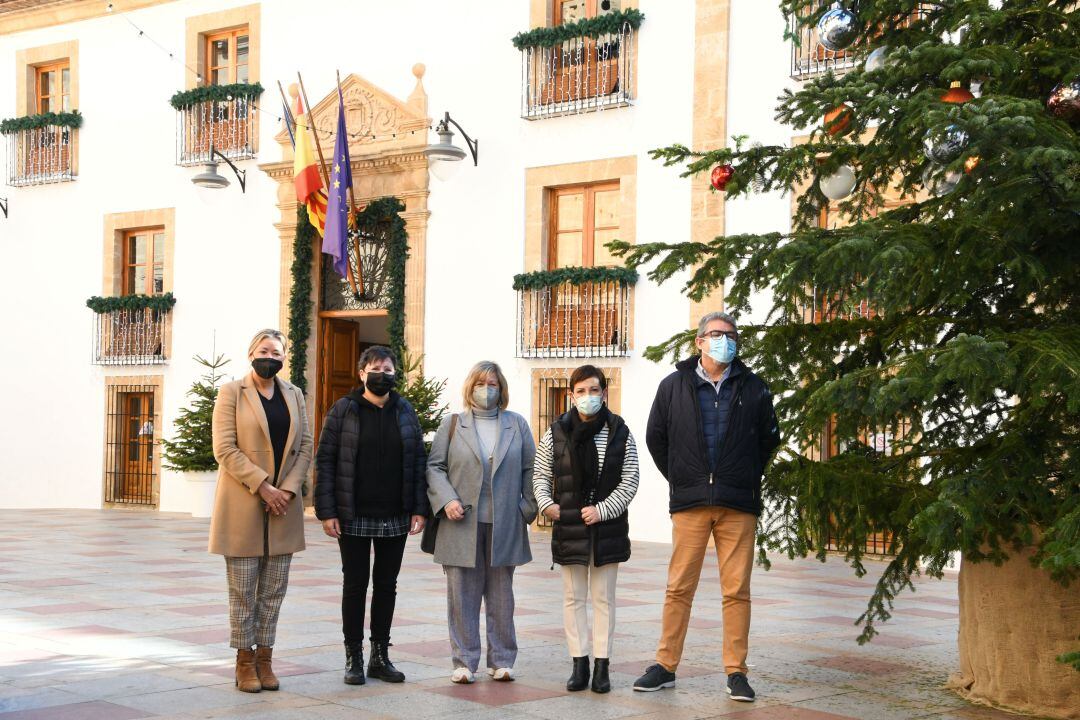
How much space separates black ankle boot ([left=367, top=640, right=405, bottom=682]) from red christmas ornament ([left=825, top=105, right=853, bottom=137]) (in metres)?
3.12

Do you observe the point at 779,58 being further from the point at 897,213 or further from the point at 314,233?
the point at 897,213

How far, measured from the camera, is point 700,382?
21.1ft

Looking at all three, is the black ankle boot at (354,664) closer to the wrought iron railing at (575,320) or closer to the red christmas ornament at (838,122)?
the red christmas ornament at (838,122)

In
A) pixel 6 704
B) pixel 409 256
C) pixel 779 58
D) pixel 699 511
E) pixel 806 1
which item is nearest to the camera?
pixel 6 704

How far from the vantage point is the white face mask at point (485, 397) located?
6.70 metres

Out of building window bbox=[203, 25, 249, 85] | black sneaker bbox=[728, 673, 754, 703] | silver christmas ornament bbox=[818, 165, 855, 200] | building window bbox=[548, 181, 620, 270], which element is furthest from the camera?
building window bbox=[203, 25, 249, 85]

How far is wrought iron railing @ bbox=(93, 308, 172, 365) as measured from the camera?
19.5 metres

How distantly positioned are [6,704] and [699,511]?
303 centimetres

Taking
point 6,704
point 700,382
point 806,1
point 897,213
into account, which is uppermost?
point 806,1

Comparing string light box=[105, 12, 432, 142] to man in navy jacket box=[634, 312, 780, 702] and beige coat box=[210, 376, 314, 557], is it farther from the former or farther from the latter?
man in navy jacket box=[634, 312, 780, 702]

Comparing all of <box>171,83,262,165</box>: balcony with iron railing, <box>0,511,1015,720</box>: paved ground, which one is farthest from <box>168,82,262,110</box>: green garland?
<box>0,511,1015,720</box>: paved ground

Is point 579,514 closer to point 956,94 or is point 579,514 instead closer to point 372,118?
point 956,94

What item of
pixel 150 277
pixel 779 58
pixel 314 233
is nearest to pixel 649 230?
pixel 779 58

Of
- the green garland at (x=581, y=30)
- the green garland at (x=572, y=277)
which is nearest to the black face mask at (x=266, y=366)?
the green garland at (x=572, y=277)
